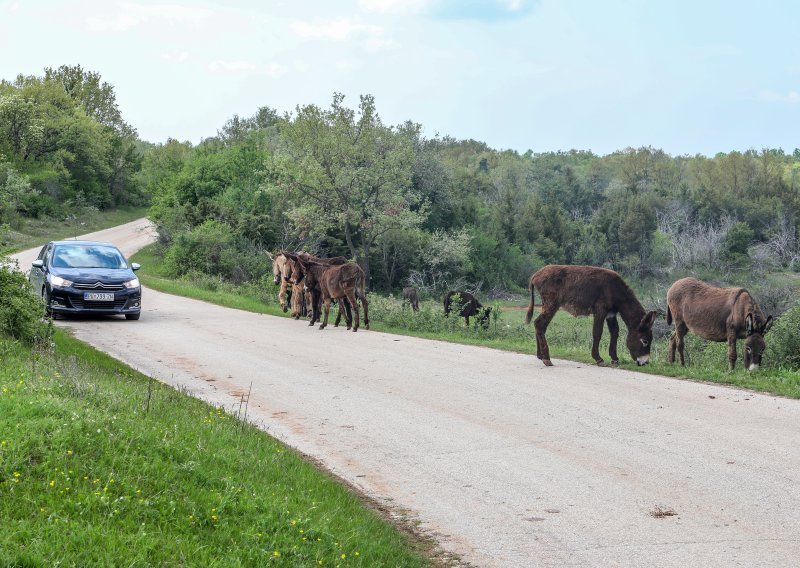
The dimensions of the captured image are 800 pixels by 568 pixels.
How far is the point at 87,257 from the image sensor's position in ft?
71.2

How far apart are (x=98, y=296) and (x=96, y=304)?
197mm

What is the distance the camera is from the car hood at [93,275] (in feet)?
66.3

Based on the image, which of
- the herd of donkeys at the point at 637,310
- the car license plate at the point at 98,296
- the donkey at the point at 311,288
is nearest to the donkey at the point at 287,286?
the donkey at the point at 311,288

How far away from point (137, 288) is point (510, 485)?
50.3 feet

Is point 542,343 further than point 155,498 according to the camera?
Yes

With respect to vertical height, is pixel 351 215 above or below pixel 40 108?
below

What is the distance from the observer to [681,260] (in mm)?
59094

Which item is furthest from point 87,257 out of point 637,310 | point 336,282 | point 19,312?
point 637,310

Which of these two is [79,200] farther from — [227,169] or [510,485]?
[510,485]

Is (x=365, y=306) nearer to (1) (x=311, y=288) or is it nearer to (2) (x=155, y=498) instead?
(1) (x=311, y=288)

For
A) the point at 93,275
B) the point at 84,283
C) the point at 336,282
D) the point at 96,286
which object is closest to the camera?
the point at 84,283

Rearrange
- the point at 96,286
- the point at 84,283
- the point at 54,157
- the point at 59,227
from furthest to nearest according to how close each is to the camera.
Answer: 1. the point at 54,157
2. the point at 59,227
3. the point at 96,286
4. the point at 84,283

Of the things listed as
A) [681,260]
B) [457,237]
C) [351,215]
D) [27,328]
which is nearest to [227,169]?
[351,215]

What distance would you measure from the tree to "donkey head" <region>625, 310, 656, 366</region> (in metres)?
31.0
